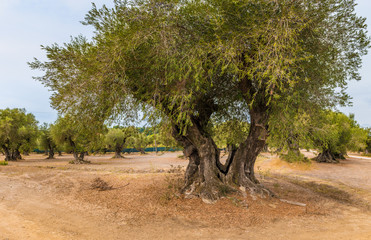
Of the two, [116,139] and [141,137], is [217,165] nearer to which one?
[141,137]

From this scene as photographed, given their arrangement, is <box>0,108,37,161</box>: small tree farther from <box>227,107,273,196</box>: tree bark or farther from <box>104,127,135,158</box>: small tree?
<box>227,107,273,196</box>: tree bark

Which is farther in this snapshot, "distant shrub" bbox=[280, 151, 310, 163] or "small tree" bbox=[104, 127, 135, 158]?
"small tree" bbox=[104, 127, 135, 158]

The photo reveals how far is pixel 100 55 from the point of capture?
8.70 m

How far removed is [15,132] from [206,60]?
40.5 m

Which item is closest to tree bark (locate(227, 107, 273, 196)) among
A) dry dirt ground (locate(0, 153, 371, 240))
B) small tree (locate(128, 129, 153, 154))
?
dry dirt ground (locate(0, 153, 371, 240))

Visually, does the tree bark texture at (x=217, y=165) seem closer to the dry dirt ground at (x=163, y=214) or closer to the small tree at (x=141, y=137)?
the dry dirt ground at (x=163, y=214)

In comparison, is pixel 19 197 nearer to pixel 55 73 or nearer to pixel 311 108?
pixel 55 73

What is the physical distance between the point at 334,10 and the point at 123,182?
1378cm

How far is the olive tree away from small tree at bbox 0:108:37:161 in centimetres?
3377

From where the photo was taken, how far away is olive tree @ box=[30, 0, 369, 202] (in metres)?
8.31

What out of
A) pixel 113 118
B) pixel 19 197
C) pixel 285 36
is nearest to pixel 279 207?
pixel 285 36

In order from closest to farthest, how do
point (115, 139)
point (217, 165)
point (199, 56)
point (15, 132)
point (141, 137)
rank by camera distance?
point (199, 56)
point (141, 137)
point (217, 165)
point (15, 132)
point (115, 139)

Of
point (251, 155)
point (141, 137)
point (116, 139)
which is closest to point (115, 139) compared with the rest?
point (116, 139)

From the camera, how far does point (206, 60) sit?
29.0ft
